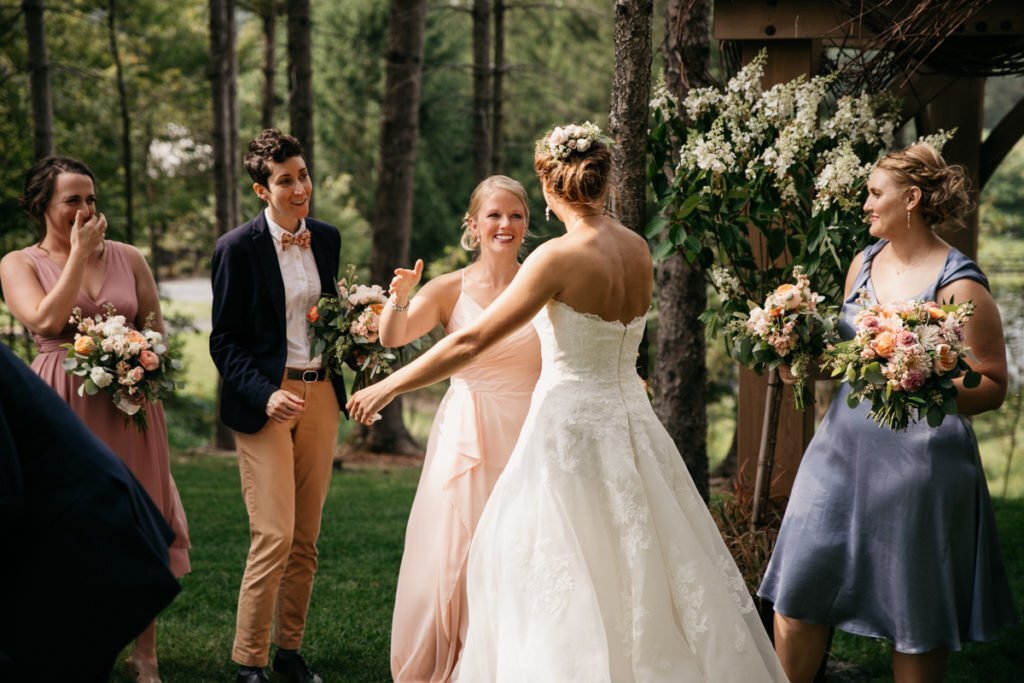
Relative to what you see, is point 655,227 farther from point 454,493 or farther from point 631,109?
point 454,493

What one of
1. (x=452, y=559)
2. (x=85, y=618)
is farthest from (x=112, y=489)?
(x=452, y=559)

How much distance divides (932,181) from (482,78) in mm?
10887

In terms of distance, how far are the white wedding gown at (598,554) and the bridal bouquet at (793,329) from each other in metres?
0.50

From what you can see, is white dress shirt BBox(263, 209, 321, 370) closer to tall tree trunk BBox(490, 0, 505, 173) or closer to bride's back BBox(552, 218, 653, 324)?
bride's back BBox(552, 218, 653, 324)

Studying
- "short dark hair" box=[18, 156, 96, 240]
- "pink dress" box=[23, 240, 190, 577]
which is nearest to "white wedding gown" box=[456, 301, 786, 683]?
"pink dress" box=[23, 240, 190, 577]

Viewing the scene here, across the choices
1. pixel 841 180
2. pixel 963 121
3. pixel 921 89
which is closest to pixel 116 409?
pixel 841 180

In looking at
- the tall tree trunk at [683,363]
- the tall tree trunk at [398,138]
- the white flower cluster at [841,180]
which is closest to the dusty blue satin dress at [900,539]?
the white flower cluster at [841,180]

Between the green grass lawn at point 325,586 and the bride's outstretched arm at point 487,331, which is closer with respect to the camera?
the bride's outstretched arm at point 487,331

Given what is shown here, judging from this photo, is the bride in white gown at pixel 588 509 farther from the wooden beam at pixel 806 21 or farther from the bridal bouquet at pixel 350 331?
the wooden beam at pixel 806 21

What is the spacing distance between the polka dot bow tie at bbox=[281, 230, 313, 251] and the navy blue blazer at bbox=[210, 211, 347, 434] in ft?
0.19

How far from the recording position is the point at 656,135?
16.4 ft

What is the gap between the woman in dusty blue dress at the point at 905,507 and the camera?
3.94 meters

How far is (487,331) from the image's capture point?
3.79m

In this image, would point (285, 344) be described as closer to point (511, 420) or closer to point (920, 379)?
point (511, 420)
